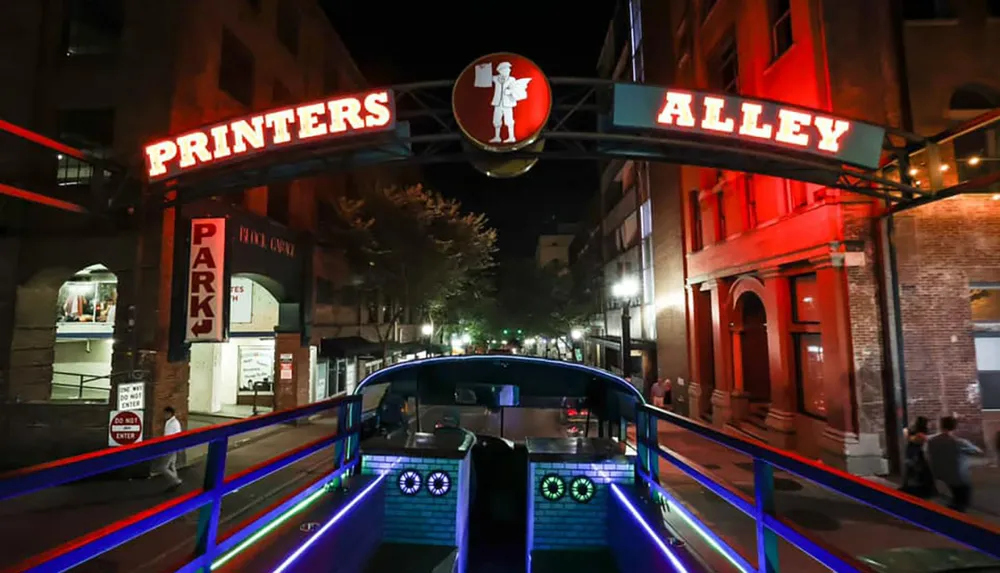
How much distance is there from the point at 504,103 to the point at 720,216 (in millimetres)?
11231

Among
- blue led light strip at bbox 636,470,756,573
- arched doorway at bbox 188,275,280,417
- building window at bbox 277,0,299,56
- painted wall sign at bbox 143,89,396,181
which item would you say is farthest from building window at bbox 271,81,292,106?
blue led light strip at bbox 636,470,756,573

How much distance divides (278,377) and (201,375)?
2.88m

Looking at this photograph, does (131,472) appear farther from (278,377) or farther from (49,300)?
(278,377)

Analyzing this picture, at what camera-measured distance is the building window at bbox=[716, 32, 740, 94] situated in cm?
1634

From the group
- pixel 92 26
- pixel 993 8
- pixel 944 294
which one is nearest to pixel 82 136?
pixel 92 26

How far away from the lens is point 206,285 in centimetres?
1152

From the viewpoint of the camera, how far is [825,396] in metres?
11.8

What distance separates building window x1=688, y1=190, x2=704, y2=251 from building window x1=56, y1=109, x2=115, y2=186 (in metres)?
18.6

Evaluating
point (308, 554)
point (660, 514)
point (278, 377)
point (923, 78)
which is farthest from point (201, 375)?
point (923, 78)

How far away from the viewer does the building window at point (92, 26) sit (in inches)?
503

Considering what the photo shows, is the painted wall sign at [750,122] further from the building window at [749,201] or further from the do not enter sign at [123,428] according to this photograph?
the do not enter sign at [123,428]

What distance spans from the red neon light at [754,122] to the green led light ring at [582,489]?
6.98 metres

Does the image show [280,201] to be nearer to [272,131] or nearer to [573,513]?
[272,131]

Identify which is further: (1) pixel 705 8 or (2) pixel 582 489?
(1) pixel 705 8
